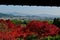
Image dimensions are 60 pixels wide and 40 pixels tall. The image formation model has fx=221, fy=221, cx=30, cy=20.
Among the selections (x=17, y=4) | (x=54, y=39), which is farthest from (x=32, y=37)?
(x=17, y=4)

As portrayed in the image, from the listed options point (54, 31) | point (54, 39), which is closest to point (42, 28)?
point (54, 31)
